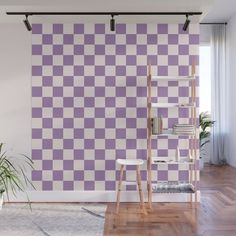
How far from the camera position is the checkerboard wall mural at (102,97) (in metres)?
4.25

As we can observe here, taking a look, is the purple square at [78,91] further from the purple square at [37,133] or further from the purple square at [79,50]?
the purple square at [37,133]

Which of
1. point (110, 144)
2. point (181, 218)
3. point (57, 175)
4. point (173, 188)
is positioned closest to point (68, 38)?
point (110, 144)

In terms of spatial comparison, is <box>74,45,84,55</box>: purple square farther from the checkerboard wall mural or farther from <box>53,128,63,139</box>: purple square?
<box>53,128,63,139</box>: purple square

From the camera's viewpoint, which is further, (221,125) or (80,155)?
(221,125)

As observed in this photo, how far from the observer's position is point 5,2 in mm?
3754

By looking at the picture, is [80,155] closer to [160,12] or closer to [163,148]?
[163,148]

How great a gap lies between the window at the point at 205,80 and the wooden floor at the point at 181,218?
124 inches

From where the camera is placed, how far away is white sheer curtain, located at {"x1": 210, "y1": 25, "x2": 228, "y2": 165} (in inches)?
283

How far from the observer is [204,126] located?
686 cm

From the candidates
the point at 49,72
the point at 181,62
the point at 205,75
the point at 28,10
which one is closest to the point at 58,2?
the point at 28,10

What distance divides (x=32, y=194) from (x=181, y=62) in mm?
2365

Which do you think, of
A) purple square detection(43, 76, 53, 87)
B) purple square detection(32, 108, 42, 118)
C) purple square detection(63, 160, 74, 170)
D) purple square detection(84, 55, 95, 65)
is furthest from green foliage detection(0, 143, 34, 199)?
purple square detection(84, 55, 95, 65)

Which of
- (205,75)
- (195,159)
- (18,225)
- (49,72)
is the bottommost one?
(18,225)

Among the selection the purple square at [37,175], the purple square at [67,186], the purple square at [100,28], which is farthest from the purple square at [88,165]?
the purple square at [100,28]
